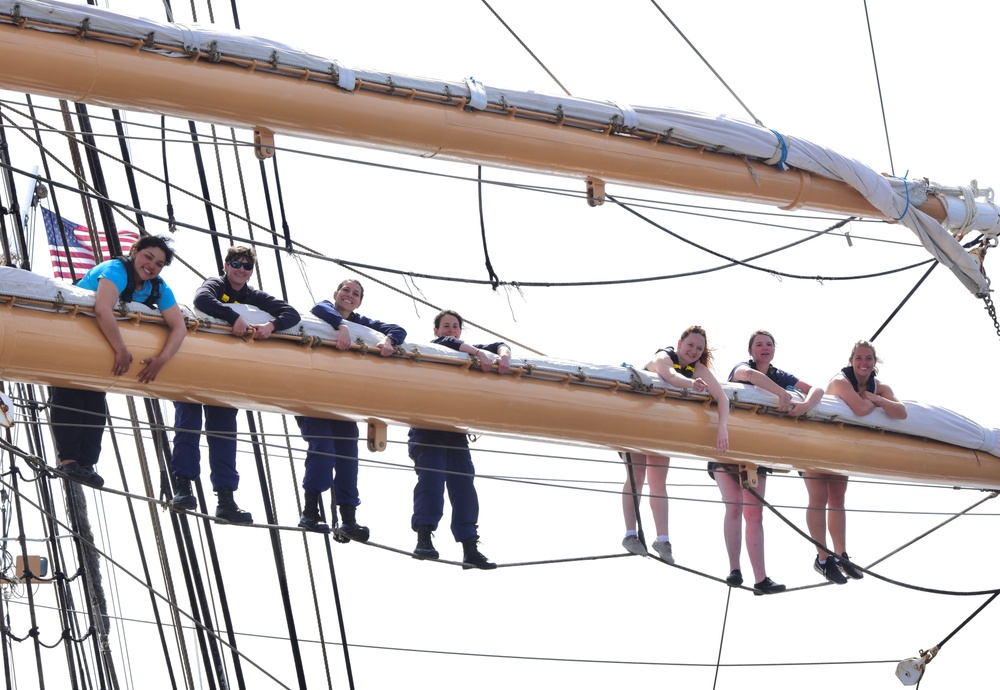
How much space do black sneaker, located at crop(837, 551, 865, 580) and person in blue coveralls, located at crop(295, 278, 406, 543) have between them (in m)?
3.30

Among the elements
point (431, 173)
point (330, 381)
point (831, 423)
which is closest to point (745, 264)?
point (831, 423)

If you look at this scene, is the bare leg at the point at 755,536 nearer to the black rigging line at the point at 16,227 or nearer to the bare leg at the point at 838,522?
the bare leg at the point at 838,522

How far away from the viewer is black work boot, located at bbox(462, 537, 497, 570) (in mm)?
10844

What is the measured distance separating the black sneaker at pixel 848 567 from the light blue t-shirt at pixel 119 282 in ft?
15.3

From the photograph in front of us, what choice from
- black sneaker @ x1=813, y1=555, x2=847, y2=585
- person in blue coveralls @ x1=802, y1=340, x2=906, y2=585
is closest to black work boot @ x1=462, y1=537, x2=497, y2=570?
person in blue coveralls @ x1=802, y1=340, x2=906, y2=585

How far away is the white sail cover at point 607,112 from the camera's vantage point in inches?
420

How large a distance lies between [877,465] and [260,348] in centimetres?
453

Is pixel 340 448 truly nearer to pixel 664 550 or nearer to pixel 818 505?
pixel 664 550

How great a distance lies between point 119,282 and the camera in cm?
995

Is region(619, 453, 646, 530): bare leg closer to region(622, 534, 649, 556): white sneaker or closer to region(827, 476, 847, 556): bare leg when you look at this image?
region(622, 534, 649, 556): white sneaker

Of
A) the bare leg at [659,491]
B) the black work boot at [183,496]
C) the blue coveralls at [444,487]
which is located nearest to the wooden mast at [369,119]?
the bare leg at [659,491]

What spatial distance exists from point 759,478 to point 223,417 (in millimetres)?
3890

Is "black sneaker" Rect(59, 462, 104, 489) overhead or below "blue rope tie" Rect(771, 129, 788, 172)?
below

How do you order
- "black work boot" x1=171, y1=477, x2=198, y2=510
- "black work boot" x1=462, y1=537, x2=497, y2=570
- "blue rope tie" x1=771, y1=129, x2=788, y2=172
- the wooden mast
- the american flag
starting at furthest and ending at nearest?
the american flag → "blue rope tie" x1=771, y1=129, x2=788, y2=172 → "black work boot" x1=462, y1=537, x2=497, y2=570 → the wooden mast → "black work boot" x1=171, y1=477, x2=198, y2=510
